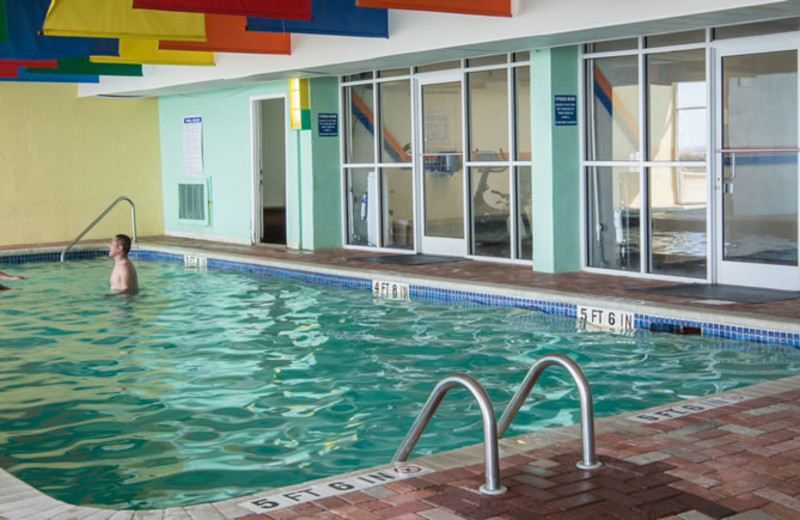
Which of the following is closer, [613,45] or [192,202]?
[613,45]

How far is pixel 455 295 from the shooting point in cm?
1016

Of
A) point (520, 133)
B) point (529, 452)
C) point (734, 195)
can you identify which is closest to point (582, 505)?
point (529, 452)

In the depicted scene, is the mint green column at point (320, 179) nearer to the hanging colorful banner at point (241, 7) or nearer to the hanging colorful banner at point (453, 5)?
the hanging colorful banner at point (453, 5)

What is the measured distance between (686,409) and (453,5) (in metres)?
4.89

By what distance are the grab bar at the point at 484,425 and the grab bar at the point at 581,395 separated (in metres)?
0.32

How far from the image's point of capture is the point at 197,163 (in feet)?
55.9

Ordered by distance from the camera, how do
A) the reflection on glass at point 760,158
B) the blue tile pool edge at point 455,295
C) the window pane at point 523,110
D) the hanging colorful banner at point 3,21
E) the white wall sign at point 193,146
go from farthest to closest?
the white wall sign at point 193,146
the window pane at point 523,110
the reflection on glass at point 760,158
the hanging colorful banner at point 3,21
the blue tile pool edge at point 455,295

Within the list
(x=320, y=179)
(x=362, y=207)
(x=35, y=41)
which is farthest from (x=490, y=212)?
(x=35, y=41)

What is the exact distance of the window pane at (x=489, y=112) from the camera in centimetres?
1183

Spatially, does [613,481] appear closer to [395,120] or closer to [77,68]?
[395,120]

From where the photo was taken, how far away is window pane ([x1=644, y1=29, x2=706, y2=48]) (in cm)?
956

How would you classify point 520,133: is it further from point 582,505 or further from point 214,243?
point 582,505

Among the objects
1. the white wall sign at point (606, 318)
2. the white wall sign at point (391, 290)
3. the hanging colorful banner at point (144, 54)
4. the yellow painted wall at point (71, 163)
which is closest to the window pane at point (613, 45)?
the white wall sign at point (606, 318)

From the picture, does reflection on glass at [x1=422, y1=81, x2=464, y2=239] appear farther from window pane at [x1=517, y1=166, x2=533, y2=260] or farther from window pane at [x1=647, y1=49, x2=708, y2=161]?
window pane at [x1=647, y1=49, x2=708, y2=161]
